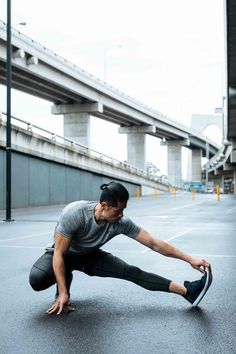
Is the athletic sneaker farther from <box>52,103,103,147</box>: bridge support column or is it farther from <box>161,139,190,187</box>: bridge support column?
<box>161,139,190,187</box>: bridge support column

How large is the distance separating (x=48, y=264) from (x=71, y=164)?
101 ft

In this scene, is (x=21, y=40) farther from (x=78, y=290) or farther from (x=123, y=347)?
(x=123, y=347)

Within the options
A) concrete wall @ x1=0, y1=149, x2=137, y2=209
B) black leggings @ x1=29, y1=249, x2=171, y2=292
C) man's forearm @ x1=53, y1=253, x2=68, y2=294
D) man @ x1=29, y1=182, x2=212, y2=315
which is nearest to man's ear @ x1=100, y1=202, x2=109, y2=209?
man @ x1=29, y1=182, x2=212, y2=315

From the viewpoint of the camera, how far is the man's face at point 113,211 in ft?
15.6

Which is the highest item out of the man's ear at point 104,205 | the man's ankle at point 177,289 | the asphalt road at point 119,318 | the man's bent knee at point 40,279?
the man's ear at point 104,205

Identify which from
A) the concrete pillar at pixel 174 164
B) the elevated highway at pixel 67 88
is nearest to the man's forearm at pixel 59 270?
the elevated highway at pixel 67 88

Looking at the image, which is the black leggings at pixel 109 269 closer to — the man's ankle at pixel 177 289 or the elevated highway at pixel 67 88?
the man's ankle at pixel 177 289

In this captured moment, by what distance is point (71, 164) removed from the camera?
35.8 metres

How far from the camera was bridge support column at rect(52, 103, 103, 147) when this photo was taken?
5178 cm

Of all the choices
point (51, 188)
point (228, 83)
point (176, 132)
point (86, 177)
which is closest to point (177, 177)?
point (176, 132)

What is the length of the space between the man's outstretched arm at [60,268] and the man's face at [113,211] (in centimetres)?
43

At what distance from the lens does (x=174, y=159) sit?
90.5 metres

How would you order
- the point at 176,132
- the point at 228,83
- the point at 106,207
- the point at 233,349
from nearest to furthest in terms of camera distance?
the point at 233,349 → the point at 106,207 → the point at 228,83 → the point at 176,132

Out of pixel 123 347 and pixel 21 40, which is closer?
pixel 123 347
